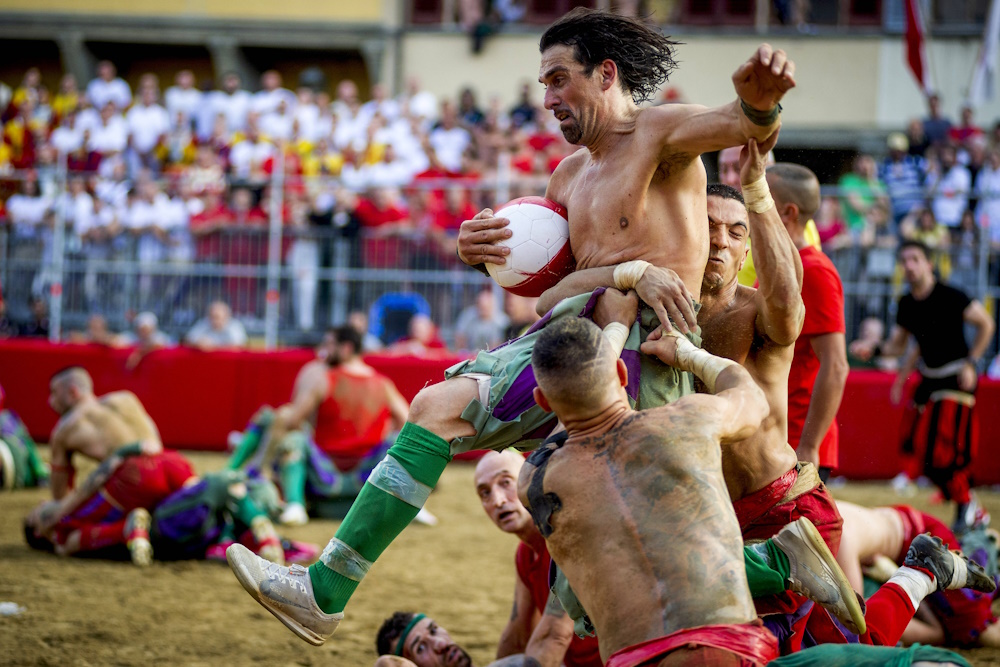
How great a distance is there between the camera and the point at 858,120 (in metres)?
16.2

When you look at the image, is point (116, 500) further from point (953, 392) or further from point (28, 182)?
point (28, 182)

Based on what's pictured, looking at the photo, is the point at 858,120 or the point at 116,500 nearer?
the point at 116,500

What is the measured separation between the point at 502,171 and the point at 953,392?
17.5 ft

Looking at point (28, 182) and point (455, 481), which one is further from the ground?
point (28, 182)

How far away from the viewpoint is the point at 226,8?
18609mm

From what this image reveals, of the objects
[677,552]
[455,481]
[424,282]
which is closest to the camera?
[677,552]

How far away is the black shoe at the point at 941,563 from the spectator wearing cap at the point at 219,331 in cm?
914

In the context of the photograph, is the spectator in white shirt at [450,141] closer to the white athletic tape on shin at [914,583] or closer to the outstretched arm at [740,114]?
the outstretched arm at [740,114]

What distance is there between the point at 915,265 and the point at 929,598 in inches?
131

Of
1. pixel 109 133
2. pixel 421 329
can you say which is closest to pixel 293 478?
pixel 421 329

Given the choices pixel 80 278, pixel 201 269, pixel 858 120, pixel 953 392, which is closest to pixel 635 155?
pixel 953 392

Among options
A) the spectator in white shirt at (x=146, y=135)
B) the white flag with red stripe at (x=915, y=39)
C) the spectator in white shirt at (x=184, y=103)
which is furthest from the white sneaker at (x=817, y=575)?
the spectator in white shirt at (x=184, y=103)

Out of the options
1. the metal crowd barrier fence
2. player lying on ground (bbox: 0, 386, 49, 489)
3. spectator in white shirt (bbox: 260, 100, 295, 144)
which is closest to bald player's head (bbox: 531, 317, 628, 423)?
player lying on ground (bbox: 0, 386, 49, 489)

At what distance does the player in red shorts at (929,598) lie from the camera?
463 centimetres
